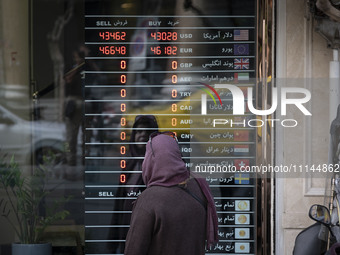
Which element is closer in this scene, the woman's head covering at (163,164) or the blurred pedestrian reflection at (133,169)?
the woman's head covering at (163,164)

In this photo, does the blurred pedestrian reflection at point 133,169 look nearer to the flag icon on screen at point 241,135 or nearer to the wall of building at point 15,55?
the flag icon on screen at point 241,135

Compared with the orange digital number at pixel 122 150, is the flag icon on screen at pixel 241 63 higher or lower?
higher

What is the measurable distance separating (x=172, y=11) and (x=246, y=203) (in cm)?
179

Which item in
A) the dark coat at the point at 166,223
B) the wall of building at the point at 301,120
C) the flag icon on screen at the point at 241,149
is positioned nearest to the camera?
the dark coat at the point at 166,223

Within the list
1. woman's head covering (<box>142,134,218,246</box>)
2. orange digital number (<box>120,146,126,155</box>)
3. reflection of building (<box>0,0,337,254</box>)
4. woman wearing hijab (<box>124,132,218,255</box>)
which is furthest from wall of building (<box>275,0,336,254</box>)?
woman's head covering (<box>142,134,218,246</box>)

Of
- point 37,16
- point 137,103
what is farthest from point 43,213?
point 37,16

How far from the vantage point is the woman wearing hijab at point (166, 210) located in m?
4.41

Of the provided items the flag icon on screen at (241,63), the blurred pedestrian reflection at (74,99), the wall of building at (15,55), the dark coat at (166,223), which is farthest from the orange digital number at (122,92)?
the dark coat at (166,223)

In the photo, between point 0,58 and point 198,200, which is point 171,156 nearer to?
point 198,200

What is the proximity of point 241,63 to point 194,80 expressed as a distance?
1.42 feet

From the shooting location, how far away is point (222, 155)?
6449mm

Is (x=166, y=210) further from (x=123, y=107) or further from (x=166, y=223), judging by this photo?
(x=123, y=107)

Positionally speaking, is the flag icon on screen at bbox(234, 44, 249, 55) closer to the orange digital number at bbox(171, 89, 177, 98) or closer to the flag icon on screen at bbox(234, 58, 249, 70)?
the flag icon on screen at bbox(234, 58, 249, 70)

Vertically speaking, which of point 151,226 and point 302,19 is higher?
point 302,19
